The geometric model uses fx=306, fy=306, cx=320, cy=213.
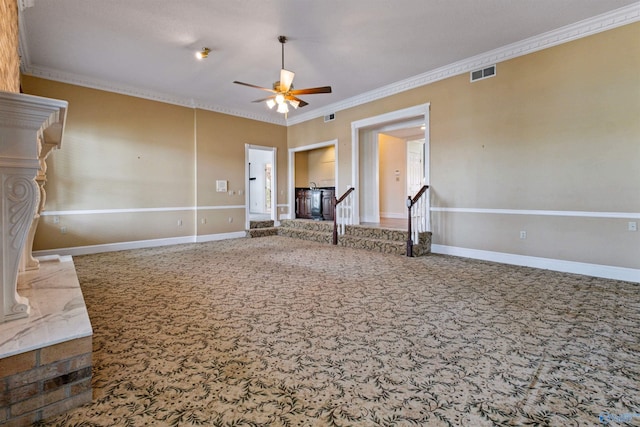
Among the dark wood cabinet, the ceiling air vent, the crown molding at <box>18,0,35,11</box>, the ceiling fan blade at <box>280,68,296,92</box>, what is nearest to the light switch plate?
the dark wood cabinet

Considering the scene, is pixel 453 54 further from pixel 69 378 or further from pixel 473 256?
pixel 69 378

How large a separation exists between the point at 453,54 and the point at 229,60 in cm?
387

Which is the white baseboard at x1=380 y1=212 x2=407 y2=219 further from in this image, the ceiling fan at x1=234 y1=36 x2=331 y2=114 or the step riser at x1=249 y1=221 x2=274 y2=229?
the ceiling fan at x1=234 y1=36 x2=331 y2=114

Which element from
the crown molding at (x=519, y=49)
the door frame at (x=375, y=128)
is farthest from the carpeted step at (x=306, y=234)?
the crown molding at (x=519, y=49)

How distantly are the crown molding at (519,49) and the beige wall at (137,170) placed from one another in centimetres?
381

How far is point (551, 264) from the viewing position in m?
4.71

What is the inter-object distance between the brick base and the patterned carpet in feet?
0.35

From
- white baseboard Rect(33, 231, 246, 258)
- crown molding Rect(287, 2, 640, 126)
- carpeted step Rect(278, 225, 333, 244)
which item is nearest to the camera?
crown molding Rect(287, 2, 640, 126)

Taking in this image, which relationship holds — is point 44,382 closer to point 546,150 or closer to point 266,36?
point 266,36

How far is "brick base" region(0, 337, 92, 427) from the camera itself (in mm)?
1495

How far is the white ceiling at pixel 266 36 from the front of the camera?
3.89 meters

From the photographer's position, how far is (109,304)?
329 cm

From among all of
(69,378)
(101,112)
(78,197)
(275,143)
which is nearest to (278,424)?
(69,378)

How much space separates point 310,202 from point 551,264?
6218 millimetres
